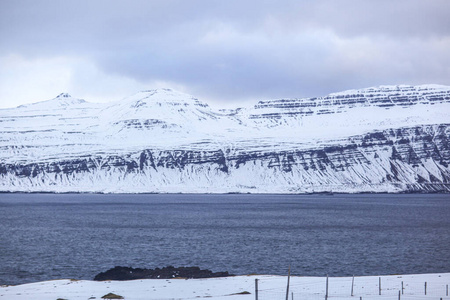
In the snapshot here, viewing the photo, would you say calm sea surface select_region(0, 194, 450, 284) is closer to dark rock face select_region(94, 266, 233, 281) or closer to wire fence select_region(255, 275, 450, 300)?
dark rock face select_region(94, 266, 233, 281)

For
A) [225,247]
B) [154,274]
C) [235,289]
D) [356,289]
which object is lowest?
[225,247]

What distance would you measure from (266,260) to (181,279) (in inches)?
970

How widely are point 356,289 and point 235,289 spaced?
8.79m

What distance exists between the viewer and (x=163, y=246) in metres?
87.1

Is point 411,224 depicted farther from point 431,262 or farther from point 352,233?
point 431,262

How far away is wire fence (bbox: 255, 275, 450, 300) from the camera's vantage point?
42803mm

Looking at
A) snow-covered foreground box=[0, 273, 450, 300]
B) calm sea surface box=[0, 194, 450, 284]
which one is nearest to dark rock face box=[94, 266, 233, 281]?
snow-covered foreground box=[0, 273, 450, 300]

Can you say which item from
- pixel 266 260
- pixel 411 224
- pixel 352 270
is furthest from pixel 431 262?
pixel 411 224

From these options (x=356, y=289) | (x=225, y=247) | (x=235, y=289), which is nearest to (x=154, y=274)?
(x=235, y=289)

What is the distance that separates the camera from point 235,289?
46.3m

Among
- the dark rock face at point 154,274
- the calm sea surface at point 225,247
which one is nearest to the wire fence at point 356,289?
the dark rock face at point 154,274

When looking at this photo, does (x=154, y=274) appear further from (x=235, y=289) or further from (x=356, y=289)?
(x=356, y=289)

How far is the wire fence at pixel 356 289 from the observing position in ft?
140

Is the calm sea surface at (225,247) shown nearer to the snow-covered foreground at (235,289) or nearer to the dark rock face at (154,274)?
the dark rock face at (154,274)
